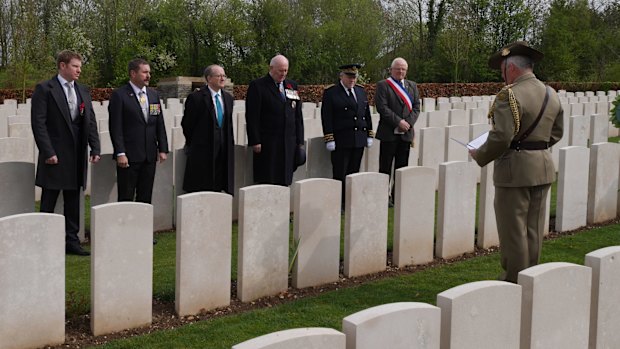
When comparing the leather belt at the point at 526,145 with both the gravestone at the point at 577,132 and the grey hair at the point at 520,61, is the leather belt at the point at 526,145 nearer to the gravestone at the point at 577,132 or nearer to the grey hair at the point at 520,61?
the grey hair at the point at 520,61

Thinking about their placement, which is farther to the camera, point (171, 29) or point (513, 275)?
point (171, 29)

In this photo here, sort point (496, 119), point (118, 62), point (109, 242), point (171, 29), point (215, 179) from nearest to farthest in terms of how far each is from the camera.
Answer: point (109, 242), point (496, 119), point (215, 179), point (118, 62), point (171, 29)

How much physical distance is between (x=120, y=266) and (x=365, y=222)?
1908 mm

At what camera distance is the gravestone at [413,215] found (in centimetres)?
566

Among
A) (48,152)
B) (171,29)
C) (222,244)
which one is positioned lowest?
(222,244)

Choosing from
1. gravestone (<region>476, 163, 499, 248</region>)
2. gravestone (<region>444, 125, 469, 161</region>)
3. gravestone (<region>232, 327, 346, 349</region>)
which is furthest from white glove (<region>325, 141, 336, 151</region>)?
gravestone (<region>232, 327, 346, 349</region>)

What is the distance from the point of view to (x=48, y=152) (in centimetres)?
584

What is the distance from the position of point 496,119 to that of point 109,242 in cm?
234

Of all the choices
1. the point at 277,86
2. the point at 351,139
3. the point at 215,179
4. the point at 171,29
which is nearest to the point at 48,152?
the point at 215,179

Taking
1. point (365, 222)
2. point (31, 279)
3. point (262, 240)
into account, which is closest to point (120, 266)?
point (31, 279)

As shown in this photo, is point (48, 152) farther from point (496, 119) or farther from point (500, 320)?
point (500, 320)

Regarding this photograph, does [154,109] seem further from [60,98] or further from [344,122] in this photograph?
[344,122]

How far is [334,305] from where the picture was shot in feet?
16.0

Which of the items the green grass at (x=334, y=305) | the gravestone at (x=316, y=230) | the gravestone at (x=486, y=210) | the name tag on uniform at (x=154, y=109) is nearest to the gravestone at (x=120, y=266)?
the green grass at (x=334, y=305)
